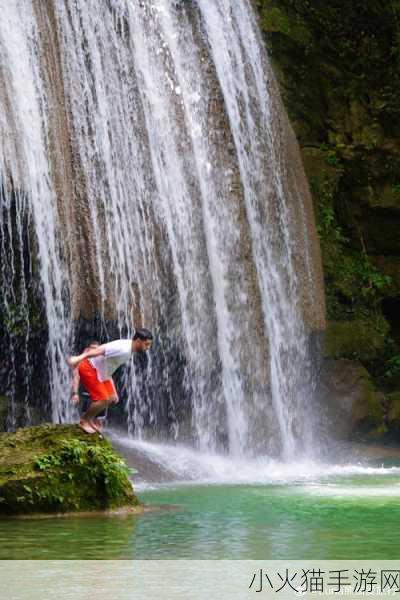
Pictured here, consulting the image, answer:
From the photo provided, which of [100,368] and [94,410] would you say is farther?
[94,410]

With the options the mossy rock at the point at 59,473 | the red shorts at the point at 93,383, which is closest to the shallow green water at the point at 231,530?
the mossy rock at the point at 59,473

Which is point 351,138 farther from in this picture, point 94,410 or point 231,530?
point 231,530

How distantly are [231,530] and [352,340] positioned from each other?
1171 centimetres

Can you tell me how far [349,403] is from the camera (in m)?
17.7

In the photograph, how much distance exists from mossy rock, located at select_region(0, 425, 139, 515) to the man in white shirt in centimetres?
72

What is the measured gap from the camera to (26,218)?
12781 millimetres

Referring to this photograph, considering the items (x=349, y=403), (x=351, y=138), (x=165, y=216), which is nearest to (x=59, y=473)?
(x=165, y=216)

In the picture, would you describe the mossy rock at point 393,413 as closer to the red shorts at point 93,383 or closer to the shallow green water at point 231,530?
the shallow green water at point 231,530

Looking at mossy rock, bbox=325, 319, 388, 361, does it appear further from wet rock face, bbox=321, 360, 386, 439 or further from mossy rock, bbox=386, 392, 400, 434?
mossy rock, bbox=386, 392, 400, 434

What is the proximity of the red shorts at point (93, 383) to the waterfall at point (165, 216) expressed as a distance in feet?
11.9

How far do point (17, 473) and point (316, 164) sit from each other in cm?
1232

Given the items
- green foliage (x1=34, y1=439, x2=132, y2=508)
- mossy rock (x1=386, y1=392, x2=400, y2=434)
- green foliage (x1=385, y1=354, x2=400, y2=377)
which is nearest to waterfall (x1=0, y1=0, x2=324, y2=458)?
mossy rock (x1=386, y1=392, x2=400, y2=434)

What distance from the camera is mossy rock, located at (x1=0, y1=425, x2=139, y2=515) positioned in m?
7.98

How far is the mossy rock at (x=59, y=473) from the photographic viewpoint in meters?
7.98
